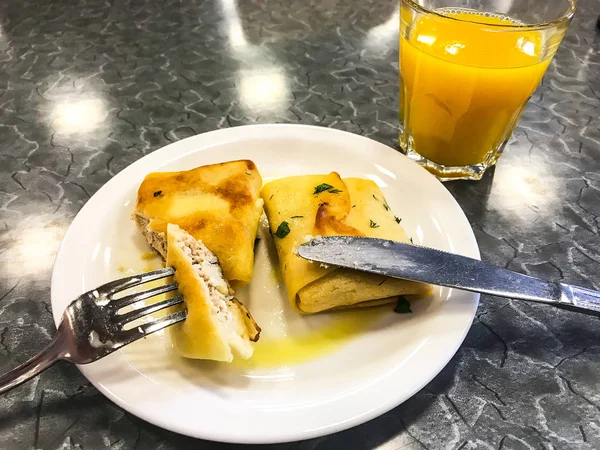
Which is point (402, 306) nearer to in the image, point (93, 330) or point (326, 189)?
point (326, 189)

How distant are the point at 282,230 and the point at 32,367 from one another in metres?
0.73

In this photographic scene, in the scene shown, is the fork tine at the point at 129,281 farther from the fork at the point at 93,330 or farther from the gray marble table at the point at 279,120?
the gray marble table at the point at 279,120

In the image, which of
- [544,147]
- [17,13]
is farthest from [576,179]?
[17,13]

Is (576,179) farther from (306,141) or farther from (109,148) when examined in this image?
(109,148)

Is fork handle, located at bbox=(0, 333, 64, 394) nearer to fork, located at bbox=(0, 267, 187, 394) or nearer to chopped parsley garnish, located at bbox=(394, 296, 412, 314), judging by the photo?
fork, located at bbox=(0, 267, 187, 394)

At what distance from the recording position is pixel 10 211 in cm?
175

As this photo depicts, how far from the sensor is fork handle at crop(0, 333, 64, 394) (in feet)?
3.27

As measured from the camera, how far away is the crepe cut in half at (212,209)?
136 cm

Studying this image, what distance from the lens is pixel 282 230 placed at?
1.46 meters

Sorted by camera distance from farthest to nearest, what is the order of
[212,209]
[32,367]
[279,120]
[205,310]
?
[279,120], [212,209], [205,310], [32,367]

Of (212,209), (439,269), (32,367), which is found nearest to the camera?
(32,367)

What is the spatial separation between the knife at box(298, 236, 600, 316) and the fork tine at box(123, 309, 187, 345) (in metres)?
0.35

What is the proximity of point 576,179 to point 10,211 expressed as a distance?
7.06 feet

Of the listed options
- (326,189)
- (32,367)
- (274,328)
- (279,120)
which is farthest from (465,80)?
(32,367)
